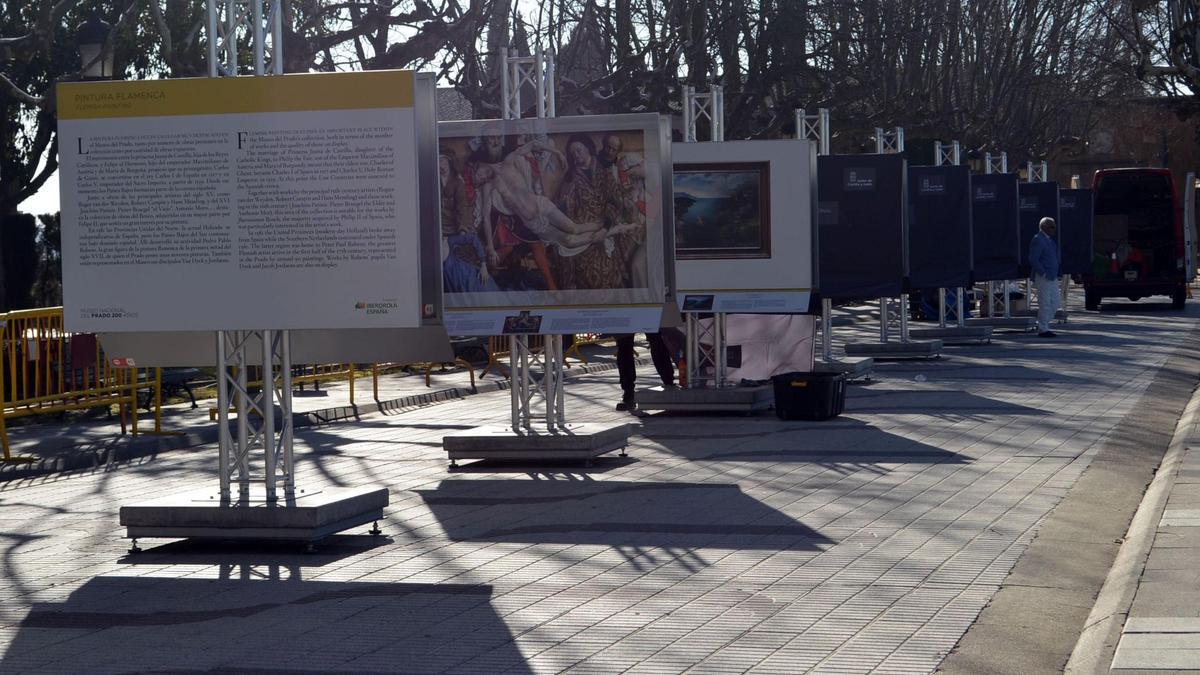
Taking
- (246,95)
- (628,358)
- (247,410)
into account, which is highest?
(246,95)

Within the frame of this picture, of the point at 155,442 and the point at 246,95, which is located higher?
the point at 246,95

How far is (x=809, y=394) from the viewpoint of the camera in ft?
52.4

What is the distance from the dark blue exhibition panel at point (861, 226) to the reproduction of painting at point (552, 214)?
24.2 ft

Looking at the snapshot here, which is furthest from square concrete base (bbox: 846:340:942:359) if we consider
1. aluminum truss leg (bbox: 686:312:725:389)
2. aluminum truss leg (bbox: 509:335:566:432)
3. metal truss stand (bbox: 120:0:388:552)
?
metal truss stand (bbox: 120:0:388:552)

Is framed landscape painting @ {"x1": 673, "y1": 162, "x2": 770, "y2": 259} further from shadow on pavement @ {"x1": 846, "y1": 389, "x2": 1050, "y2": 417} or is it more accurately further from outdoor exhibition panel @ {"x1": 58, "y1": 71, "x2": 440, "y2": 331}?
outdoor exhibition panel @ {"x1": 58, "y1": 71, "x2": 440, "y2": 331}

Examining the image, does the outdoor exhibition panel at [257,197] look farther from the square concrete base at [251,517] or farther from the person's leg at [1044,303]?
the person's leg at [1044,303]

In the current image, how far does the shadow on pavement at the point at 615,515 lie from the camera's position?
941cm

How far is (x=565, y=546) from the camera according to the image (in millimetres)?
9281

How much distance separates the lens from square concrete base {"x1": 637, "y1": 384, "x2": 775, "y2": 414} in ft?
55.0

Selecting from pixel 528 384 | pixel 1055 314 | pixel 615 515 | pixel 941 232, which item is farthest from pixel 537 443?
pixel 1055 314

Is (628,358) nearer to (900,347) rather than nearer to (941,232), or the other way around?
(900,347)

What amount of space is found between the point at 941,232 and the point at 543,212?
12472 millimetres

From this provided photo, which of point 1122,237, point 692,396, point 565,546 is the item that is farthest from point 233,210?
point 1122,237

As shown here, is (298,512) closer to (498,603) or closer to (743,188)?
(498,603)
